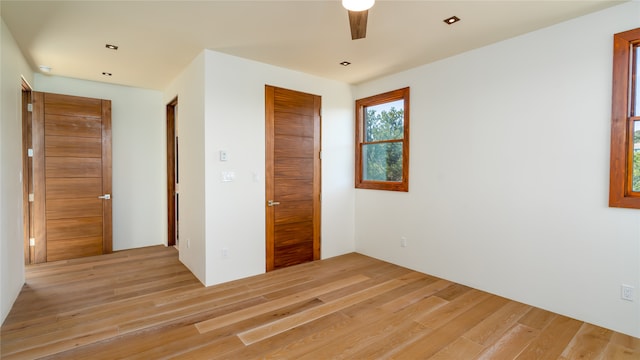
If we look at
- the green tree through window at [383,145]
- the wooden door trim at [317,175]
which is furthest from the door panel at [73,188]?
the green tree through window at [383,145]

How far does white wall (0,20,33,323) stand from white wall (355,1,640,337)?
409 centimetres

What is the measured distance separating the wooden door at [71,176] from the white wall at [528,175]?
4.41 meters

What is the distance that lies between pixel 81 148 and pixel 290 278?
11.8 feet

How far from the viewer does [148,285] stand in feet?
11.3

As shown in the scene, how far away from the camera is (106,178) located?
15.2ft

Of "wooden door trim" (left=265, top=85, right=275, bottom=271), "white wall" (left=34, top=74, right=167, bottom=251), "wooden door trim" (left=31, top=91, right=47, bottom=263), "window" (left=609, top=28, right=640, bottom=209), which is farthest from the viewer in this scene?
"white wall" (left=34, top=74, right=167, bottom=251)

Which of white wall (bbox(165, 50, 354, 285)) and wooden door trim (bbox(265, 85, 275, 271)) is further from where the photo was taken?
wooden door trim (bbox(265, 85, 275, 271))

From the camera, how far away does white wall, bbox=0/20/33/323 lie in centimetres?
262

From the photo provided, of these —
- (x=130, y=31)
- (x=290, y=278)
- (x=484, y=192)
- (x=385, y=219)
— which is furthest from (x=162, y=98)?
(x=484, y=192)

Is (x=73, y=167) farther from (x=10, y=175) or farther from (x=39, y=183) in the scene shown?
(x=10, y=175)

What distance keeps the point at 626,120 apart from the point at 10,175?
207 inches

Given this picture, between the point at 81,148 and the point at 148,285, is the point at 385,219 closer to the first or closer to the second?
the point at 148,285

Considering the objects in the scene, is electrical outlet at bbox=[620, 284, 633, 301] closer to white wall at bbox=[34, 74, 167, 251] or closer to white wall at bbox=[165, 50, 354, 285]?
white wall at bbox=[165, 50, 354, 285]

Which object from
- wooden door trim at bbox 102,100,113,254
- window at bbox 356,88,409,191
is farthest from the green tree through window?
wooden door trim at bbox 102,100,113,254
